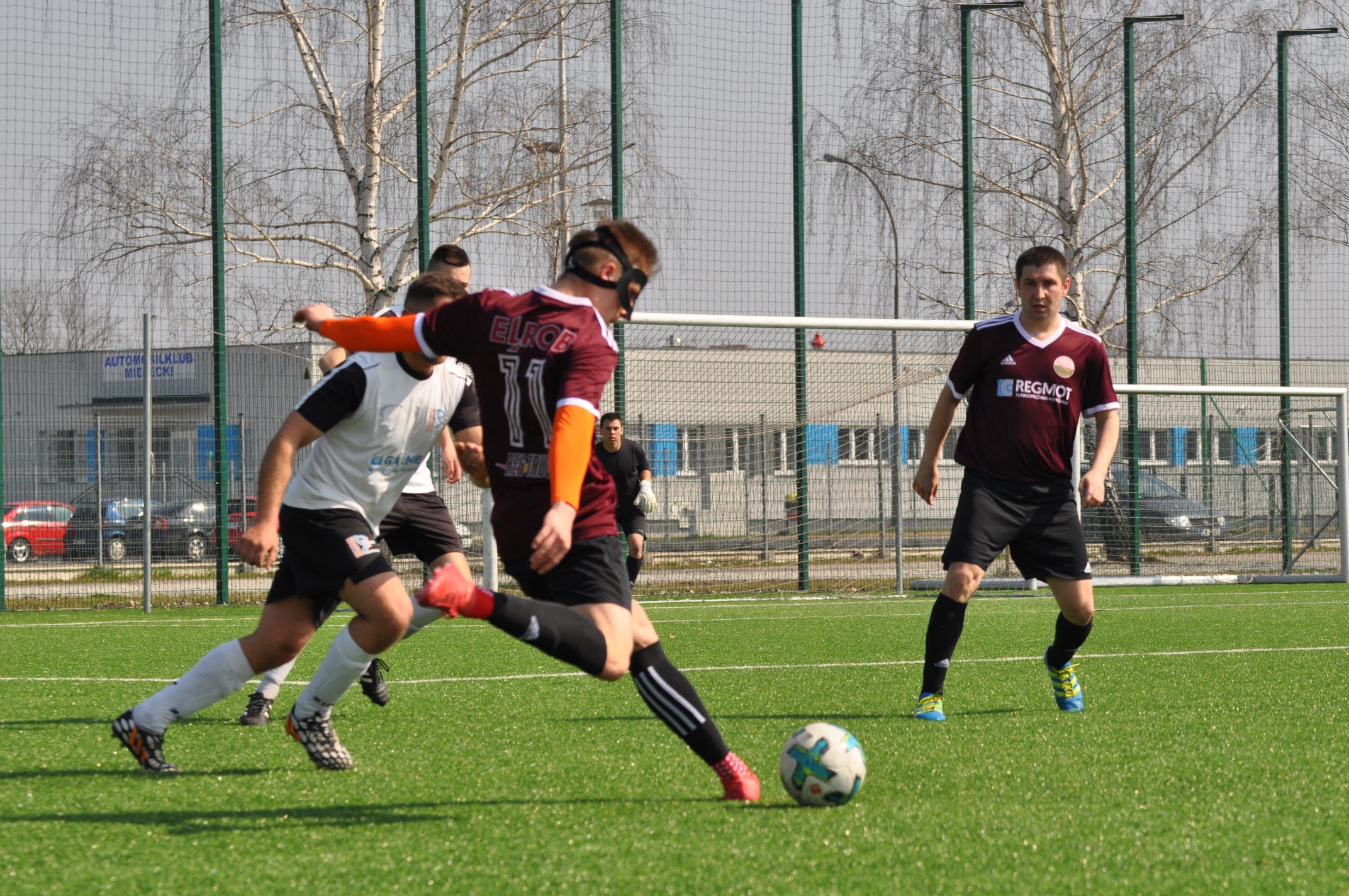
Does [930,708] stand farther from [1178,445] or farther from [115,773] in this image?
[1178,445]

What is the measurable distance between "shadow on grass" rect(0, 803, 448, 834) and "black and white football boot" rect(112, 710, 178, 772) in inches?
21.3

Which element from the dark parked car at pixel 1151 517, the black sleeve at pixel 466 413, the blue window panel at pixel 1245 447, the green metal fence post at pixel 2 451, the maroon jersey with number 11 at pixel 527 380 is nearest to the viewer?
the maroon jersey with number 11 at pixel 527 380

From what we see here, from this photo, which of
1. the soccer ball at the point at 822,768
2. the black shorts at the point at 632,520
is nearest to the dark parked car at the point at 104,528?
the black shorts at the point at 632,520

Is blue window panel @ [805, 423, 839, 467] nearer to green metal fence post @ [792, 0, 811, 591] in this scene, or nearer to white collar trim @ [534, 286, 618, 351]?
green metal fence post @ [792, 0, 811, 591]

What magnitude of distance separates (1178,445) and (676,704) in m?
14.9

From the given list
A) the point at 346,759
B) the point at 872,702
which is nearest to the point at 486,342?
the point at 346,759

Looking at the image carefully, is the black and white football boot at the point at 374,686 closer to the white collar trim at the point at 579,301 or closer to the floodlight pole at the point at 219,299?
the white collar trim at the point at 579,301

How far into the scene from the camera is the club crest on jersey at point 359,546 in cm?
446

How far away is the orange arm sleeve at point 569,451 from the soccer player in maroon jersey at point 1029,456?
8.84 ft

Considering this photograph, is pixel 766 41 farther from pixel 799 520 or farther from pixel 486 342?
pixel 486 342

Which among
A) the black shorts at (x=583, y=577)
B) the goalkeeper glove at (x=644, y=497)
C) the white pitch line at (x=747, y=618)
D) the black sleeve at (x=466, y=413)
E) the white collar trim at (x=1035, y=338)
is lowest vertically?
the white pitch line at (x=747, y=618)

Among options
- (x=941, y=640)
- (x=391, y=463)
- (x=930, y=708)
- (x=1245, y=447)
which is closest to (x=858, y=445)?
(x=1245, y=447)

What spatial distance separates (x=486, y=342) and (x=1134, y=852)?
Result: 2.13m

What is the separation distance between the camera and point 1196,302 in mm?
20688
